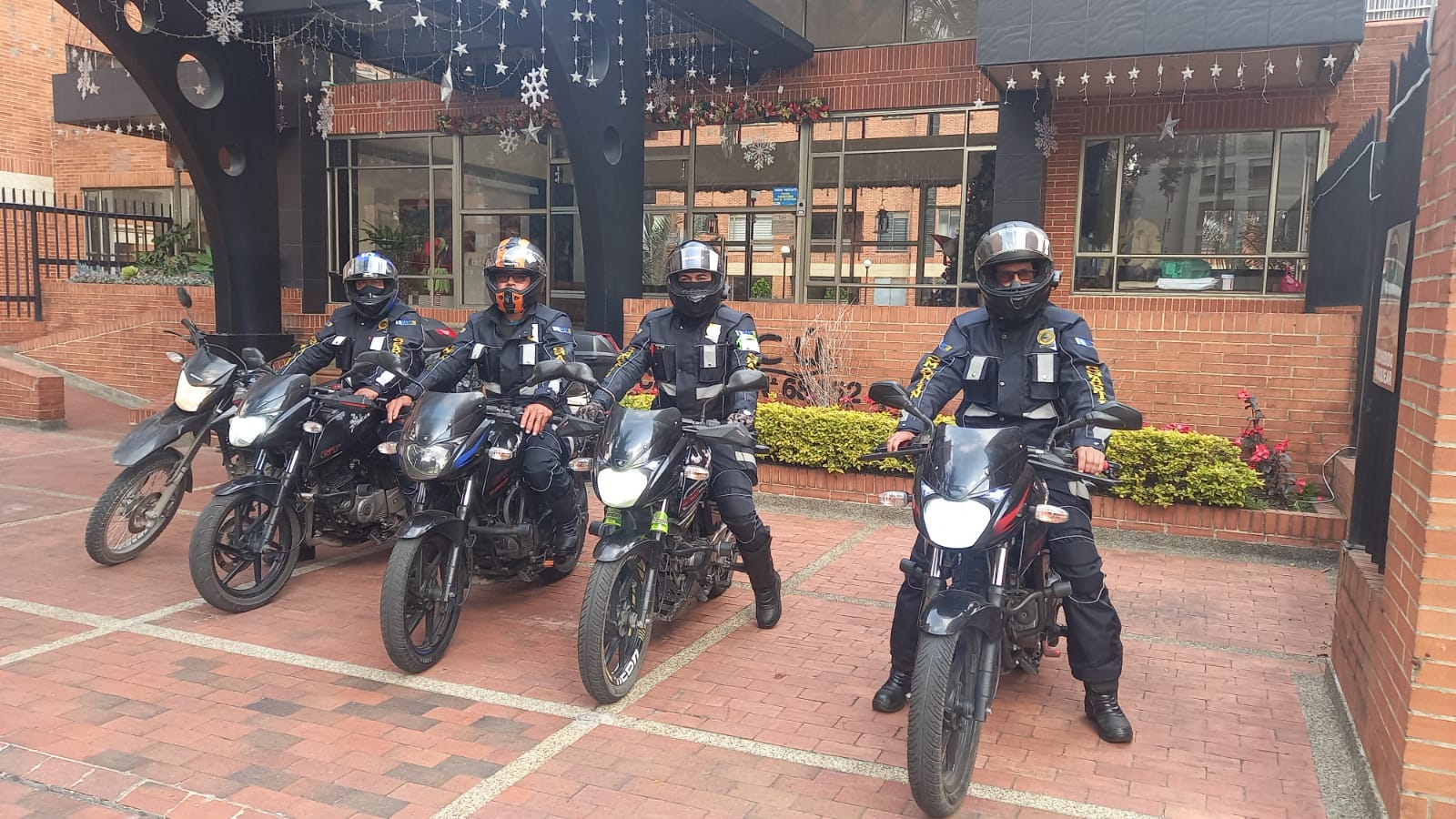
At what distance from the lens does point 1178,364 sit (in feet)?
26.8

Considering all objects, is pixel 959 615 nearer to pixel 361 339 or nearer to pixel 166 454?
pixel 361 339

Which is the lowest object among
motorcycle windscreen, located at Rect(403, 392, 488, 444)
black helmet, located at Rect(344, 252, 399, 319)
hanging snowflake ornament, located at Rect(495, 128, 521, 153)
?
motorcycle windscreen, located at Rect(403, 392, 488, 444)

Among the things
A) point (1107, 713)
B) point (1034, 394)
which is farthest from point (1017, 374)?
point (1107, 713)

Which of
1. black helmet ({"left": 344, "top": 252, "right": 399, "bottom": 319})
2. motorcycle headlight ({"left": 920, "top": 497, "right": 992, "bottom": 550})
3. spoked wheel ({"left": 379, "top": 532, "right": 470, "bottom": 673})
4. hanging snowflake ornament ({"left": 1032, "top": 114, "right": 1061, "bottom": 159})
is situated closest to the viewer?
motorcycle headlight ({"left": 920, "top": 497, "right": 992, "bottom": 550})

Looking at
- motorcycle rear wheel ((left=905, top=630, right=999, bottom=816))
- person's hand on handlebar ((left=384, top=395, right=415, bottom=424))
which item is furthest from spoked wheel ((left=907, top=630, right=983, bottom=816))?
person's hand on handlebar ((left=384, top=395, right=415, bottom=424))

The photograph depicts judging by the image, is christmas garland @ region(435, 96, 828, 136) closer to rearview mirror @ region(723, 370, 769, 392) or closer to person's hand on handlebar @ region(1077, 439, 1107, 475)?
rearview mirror @ region(723, 370, 769, 392)

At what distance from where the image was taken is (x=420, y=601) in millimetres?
4598

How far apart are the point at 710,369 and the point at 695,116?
937cm

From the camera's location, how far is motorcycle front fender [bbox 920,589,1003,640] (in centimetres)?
321

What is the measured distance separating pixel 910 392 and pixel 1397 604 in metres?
1.91

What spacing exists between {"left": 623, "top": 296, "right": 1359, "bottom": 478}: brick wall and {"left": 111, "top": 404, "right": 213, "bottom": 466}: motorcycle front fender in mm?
3805

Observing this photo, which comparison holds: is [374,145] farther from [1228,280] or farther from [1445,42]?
[1445,42]

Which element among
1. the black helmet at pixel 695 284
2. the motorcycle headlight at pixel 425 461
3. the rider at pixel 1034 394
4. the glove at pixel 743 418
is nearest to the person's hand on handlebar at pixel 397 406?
the motorcycle headlight at pixel 425 461

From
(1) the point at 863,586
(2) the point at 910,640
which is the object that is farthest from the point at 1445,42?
(1) the point at 863,586
